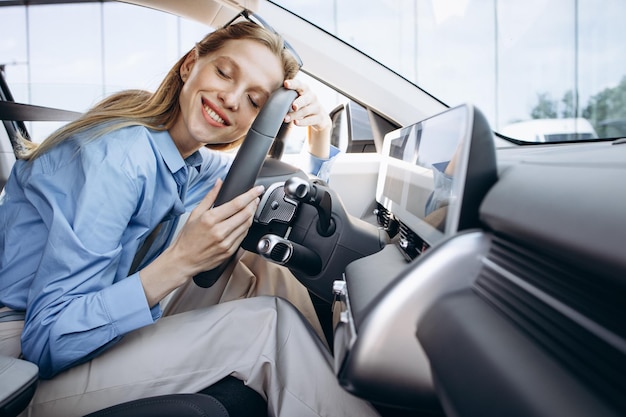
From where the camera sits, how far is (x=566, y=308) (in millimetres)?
400

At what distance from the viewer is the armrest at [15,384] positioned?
0.62 m

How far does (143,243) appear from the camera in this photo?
1008mm

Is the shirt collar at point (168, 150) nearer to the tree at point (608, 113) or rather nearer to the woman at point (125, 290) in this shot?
the woman at point (125, 290)

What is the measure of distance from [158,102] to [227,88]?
7.2 inches

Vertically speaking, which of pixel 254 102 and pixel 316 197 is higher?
pixel 254 102

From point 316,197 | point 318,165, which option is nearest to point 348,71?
point 318,165

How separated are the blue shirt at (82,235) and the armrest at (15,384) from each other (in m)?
0.10

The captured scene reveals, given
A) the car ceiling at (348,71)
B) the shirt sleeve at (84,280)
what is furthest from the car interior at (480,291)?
the car ceiling at (348,71)

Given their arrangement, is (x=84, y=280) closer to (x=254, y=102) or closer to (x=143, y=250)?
(x=143, y=250)

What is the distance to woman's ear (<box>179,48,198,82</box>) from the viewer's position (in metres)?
1.15

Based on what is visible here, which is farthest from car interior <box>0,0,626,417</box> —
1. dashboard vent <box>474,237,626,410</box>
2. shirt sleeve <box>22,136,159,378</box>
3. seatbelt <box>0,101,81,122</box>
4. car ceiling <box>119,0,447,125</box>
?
seatbelt <box>0,101,81,122</box>

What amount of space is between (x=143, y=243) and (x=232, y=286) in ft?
0.77

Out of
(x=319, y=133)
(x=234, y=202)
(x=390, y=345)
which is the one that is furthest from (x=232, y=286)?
(x=390, y=345)

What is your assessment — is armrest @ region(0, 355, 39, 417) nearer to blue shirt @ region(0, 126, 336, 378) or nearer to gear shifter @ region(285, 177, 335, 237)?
blue shirt @ region(0, 126, 336, 378)
